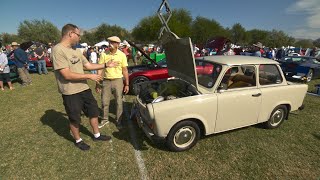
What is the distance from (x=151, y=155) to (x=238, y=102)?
183 cm

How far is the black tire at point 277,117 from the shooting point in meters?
4.36

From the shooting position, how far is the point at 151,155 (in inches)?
141

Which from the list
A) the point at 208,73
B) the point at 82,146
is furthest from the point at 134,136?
the point at 208,73

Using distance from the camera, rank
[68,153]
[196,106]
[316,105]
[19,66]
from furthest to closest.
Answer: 1. [19,66]
2. [316,105]
3. [68,153]
4. [196,106]

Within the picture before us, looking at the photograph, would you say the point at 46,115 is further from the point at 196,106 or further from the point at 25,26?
the point at 25,26

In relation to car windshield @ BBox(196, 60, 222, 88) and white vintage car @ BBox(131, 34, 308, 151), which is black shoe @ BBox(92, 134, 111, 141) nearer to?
white vintage car @ BBox(131, 34, 308, 151)

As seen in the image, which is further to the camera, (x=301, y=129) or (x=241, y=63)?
(x=301, y=129)

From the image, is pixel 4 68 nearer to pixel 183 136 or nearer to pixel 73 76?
pixel 73 76

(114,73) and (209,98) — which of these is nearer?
(209,98)

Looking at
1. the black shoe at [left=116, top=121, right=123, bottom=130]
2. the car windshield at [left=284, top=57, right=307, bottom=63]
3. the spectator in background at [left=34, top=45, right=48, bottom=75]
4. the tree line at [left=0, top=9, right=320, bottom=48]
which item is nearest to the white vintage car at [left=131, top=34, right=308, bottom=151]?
the black shoe at [left=116, top=121, right=123, bottom=130]

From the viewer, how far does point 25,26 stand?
184ft

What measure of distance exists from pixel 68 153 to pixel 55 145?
0.46m

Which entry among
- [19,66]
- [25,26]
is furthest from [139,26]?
[19,66]

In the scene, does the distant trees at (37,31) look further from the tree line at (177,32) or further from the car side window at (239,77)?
the car side window at (239,77)
